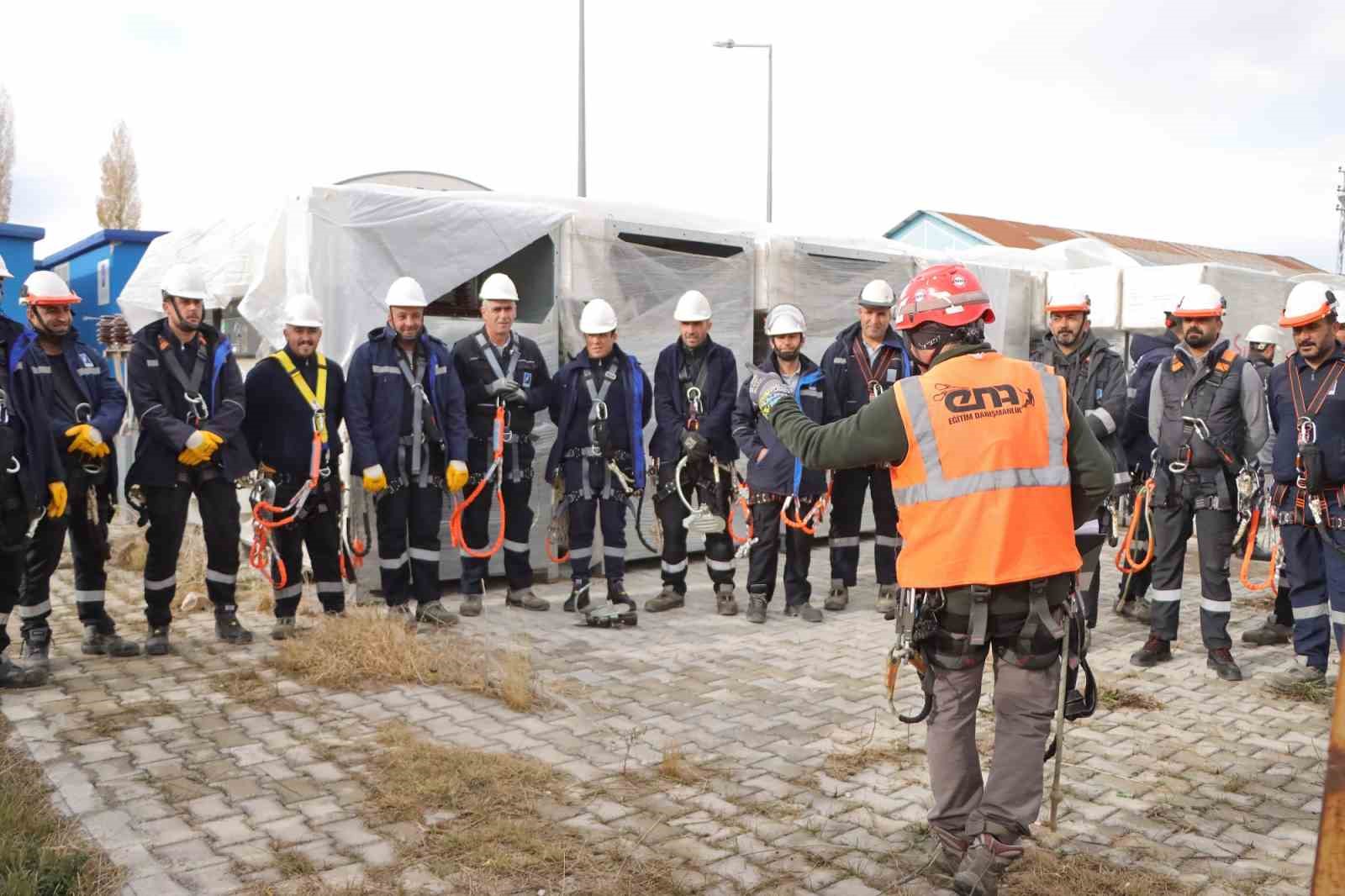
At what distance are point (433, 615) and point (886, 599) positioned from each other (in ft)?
10.8

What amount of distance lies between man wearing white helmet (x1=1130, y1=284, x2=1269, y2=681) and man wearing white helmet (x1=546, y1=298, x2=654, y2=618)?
11.4 feet

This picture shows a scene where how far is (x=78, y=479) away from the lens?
6055 mm

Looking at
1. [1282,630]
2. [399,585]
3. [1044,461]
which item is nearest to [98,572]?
[399,585]

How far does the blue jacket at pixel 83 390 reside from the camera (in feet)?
19.4

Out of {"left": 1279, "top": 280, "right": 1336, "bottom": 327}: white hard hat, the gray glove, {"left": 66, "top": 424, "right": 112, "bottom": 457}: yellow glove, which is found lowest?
{"left": 66, "top": 424, "right": 112, "bottom": 457}: yellow glove

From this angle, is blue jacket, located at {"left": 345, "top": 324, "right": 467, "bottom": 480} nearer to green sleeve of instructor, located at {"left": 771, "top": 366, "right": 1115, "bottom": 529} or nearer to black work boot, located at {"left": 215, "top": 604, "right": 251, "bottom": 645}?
black work boot, located at {"left": 215, "top": 604, "right": 251, "bottom": 645}

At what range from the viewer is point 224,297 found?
329 inches

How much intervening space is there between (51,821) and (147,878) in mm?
625

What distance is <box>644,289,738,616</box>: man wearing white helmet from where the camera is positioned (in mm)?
7684

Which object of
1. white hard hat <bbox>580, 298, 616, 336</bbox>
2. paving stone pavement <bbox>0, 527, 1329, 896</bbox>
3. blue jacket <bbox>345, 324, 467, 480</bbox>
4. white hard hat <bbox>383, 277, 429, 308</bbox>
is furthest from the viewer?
white hard hat <bbox>580, 298, 616, 336</bbox>

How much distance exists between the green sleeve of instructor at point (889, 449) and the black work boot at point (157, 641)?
455cm

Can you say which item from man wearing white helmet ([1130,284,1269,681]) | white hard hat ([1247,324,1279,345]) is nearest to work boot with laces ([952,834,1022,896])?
man wearing white helmet ([1130,284,1269,681])

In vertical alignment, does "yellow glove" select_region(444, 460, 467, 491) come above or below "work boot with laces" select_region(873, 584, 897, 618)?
above

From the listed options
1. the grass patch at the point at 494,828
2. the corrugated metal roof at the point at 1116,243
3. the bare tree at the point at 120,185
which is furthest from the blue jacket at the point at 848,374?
the bare tree at the point at 120,185
